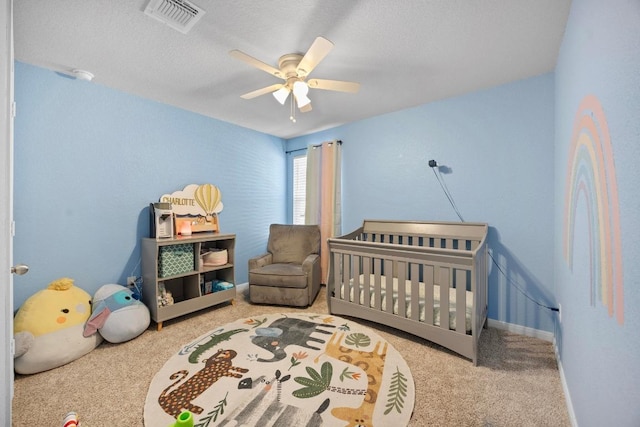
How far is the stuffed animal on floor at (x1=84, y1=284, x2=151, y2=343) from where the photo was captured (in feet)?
6.76

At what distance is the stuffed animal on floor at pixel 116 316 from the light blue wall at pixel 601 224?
2.87 m

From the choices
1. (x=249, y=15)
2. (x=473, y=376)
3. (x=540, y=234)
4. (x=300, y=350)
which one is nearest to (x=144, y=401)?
(x=300, y=350)

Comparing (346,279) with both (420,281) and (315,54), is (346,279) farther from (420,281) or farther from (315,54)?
(315,54)

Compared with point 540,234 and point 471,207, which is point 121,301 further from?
point 540,234

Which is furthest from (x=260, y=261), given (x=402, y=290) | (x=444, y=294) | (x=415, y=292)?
(x=444, y=294)

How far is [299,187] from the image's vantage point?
4.16m

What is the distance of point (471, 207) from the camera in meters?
2.56

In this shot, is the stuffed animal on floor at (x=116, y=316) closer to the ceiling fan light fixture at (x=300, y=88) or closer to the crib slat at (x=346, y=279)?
the crib slat at (x=346, y=279)

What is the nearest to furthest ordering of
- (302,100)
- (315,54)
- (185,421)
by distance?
(185,421) < (315,54) < (302,100)

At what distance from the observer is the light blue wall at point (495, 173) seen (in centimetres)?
219

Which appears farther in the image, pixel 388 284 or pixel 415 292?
pixel 388 284

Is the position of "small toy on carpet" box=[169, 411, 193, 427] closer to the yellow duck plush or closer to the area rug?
the area rug

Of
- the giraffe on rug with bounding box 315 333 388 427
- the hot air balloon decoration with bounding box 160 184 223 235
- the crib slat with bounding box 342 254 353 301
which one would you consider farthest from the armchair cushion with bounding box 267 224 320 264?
the giraffe on rug with bounding box 315 333 388 427

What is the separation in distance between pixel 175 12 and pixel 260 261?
95.0 inches
